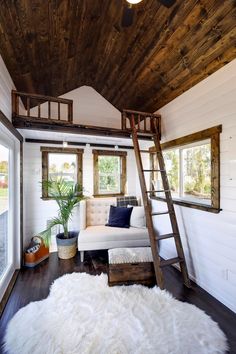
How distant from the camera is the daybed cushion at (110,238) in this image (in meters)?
3.25

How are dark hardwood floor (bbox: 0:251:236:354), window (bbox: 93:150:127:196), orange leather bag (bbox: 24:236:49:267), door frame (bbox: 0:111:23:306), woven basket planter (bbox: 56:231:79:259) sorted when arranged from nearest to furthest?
dark hardwood floor (bbox: 0:251:236:354) → door frame (bbox: 0:111:23:306) → orange leather bag (bbox: 24:236:49:267) → woven basket planter (bbox: 56:231:79:259) → window (bbox: 93:150:127:196)

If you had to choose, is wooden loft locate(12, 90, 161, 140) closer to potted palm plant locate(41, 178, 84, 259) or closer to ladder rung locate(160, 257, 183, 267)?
potted palm plant locate(41, 178, 84, 259)

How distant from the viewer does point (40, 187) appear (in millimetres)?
3844

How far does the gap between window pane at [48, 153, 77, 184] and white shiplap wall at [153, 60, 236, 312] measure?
233cm

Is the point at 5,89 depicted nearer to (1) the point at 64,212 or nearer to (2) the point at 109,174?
(1) the point at 64,212

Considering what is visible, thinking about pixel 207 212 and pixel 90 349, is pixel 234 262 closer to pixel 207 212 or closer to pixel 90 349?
pixel 207 212

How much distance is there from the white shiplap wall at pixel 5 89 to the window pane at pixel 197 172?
2642 millimetres

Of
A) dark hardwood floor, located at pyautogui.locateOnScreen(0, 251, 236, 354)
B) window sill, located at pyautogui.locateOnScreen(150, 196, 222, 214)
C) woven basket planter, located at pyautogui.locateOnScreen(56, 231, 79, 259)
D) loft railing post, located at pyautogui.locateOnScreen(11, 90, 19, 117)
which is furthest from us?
woven basket planter, located at pyautogui.locateOnScreen(56, 231, 79, 259)

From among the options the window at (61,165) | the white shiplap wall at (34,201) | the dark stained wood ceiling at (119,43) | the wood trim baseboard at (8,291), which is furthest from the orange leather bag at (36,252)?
the dark stained wood ceiling at (119,43)

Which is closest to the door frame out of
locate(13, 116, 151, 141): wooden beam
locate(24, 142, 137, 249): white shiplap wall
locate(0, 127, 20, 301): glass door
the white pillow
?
locate(0, 127, 20, 301): glass door

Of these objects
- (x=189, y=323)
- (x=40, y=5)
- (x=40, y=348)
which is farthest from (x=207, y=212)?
(x=40, y=5)

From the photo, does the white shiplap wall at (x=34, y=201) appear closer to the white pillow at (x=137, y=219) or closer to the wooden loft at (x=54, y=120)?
the wooden loft at (x=54, y=120)

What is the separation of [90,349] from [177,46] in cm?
327

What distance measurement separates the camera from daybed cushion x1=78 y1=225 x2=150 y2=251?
3246mm
